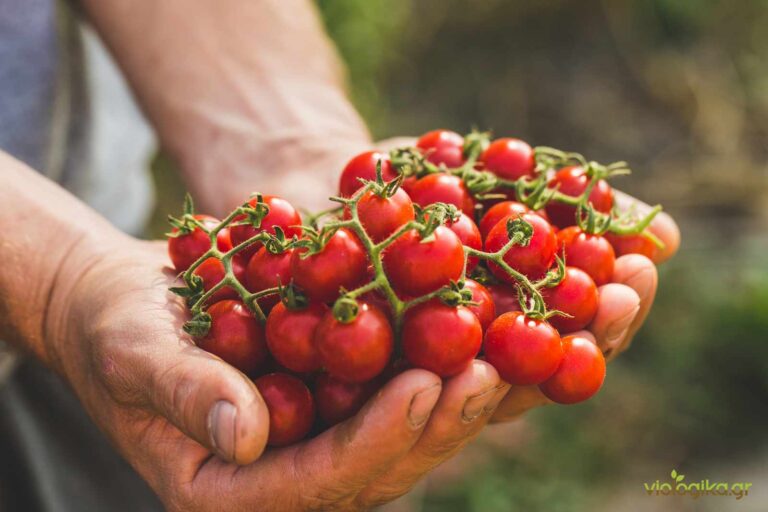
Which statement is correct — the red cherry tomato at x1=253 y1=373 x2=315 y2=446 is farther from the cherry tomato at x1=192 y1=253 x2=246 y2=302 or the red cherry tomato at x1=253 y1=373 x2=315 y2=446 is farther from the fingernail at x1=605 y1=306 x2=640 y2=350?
the fingernail at x1=605 y1=306 x2=640 y2=350

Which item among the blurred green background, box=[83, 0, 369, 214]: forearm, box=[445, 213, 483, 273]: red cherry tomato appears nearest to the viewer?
box=[445, 213, 483, 273]: red cherry tomato

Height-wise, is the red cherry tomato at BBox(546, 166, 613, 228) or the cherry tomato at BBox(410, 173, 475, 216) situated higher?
the red cherry tomato at BBox(546, 166, 613, 228)

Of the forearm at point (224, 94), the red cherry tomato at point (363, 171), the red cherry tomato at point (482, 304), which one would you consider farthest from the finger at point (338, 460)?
the forearm at point (224, 94)

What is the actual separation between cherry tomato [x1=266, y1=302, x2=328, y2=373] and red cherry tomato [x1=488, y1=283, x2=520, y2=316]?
1.36ft

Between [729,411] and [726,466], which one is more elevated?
[729,411]

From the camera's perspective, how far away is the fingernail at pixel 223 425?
54.3 inches

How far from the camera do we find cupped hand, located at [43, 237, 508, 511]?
143cm

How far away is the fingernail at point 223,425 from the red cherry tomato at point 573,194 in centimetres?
99

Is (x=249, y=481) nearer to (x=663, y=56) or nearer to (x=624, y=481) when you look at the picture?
(x=624, y=481)

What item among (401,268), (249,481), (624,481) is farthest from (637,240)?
(624,481)

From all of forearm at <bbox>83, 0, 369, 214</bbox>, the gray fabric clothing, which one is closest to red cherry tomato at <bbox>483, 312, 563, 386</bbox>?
forearm at <bbox>83, 0, 369, 214</bbox>

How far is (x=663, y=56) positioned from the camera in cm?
579

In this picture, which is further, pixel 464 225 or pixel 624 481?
pixel 624 481

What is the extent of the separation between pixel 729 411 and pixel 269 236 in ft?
10.1
